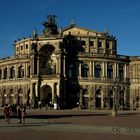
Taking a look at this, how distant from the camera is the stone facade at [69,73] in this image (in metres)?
105

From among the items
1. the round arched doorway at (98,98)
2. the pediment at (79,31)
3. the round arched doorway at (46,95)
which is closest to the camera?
the round arched doorway at (46,95)

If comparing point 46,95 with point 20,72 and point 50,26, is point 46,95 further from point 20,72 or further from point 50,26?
point 50,26

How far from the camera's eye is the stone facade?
105 meters

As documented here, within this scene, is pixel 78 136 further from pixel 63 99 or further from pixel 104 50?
pixel 104 50

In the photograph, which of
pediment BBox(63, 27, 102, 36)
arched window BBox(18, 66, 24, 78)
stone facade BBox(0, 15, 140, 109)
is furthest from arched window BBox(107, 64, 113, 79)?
arched window BBox(18, 66, 24, 78)

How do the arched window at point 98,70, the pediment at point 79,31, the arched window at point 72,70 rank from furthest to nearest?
the pediment at point 79,31
the arched window at point 98,70
the arched window at point 72,70

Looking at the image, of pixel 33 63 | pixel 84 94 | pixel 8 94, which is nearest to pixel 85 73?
pixel 84 94

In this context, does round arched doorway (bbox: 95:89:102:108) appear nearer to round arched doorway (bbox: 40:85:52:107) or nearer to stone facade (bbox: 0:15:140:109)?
stone facade (bbox: 0:15:140:109)

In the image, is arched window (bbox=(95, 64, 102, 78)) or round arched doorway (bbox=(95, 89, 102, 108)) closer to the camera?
round arched doorway (bbox=(95, 89, 102, 108))

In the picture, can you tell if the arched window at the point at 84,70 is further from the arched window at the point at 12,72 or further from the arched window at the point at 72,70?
the arched window at the point at 12,72

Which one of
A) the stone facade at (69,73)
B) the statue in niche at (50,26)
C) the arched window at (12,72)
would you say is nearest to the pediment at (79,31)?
the stone facade at (69,73)

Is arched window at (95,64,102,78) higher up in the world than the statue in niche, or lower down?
lower down

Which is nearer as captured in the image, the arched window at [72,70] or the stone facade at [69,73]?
the stone facade at [69,73]

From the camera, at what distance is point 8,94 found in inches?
4500
